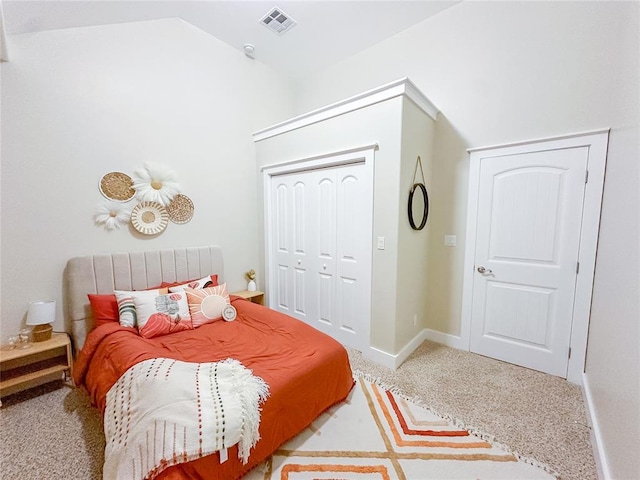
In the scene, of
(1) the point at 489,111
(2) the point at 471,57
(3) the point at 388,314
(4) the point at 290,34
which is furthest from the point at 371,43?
(3) the point at 388,314

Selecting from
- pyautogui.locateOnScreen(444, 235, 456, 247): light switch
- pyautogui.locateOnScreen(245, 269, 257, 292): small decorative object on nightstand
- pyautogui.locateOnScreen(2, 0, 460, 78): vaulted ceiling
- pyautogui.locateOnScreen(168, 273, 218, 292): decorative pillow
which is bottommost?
pyautogui.locateOnScreen(245, 269, 257, 292): small decorative object on nightstand

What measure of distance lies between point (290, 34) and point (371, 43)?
98cm

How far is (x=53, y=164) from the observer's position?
7.24 ft

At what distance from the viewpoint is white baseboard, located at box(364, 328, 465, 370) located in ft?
8.08

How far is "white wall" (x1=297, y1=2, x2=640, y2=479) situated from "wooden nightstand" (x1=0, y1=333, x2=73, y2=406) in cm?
→ 344

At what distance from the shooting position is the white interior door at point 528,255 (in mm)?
2211

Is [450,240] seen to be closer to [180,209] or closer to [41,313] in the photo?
[180,209]

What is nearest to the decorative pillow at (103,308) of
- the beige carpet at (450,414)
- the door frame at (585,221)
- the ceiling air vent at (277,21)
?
the beige carpet at (450,414)

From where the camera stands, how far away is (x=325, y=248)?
294 cm

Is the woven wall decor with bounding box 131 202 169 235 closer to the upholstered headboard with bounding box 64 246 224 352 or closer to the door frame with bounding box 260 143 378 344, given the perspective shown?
the upholstered headboard with bounding box 64 246 224 352

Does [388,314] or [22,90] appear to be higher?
[22,90]

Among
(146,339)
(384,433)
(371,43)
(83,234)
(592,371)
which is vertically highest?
(371,43)

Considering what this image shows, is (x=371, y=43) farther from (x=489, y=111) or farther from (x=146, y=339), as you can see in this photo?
(x=146, y=339)

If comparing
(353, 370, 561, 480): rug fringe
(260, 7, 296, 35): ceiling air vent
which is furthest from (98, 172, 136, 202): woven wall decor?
(353, 370, 561, 480): rug fringe
